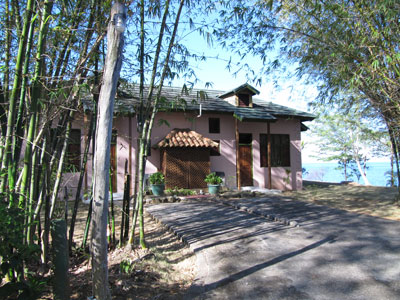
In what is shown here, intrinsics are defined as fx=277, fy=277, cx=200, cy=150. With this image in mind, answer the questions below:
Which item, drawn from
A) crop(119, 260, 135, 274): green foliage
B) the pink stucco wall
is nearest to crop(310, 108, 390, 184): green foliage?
the pink stucco wall

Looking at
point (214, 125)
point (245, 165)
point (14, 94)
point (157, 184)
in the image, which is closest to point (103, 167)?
point (14, 94)

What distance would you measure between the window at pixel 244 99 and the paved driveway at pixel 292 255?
24.2 feet

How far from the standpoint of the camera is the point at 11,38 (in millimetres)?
3051

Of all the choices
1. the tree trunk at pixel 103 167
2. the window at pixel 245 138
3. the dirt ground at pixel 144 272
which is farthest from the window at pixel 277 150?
the tree trunk at pixel 103 167

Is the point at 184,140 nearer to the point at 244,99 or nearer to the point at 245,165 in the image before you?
the point at 245,165

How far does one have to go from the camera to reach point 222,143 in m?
12.1

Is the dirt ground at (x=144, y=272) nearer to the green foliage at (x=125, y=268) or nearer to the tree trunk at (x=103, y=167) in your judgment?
the green foliage at (x=125, y=268)

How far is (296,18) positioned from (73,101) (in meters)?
5.81

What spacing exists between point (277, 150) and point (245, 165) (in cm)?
180

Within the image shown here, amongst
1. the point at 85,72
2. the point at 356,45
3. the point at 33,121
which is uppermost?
the point at 356,45

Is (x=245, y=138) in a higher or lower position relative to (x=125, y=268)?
higher

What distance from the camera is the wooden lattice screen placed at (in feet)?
34.6

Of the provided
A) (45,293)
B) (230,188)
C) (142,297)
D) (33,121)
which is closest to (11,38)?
(33,121)

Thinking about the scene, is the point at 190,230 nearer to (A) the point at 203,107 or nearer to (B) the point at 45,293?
(B) the point at 45,293
